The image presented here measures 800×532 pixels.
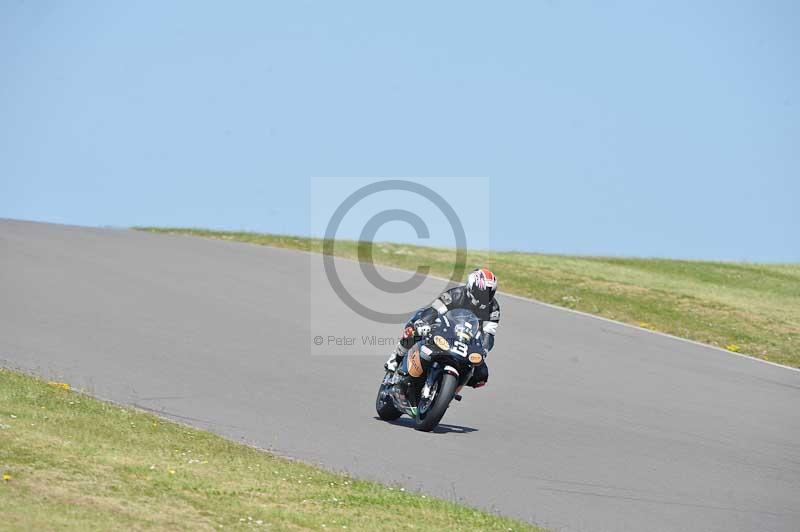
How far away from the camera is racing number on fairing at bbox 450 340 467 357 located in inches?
504

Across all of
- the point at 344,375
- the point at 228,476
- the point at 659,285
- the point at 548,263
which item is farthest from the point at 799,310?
the point at 228,476

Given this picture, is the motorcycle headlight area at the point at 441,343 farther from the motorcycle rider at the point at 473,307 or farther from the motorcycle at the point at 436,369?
the motorcycle rider at the point at 473,307

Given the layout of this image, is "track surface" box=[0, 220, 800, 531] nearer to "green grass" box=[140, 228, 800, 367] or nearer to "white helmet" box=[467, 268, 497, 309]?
"white helmet" box=[467, 268, 497, 309]

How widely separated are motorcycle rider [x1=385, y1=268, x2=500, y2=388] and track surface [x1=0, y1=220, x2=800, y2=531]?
0.98m

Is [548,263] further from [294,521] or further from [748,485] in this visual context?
[294,521]

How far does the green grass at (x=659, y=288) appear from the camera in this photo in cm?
2428

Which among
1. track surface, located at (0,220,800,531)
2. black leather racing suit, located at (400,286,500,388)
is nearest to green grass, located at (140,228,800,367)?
track surface, located at (0,220,800,531)

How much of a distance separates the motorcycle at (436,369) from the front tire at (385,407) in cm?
1

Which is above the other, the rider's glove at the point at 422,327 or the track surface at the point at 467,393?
the rider's glove at the point at 422,327

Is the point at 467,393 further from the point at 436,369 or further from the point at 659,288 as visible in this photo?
the point at 659,288

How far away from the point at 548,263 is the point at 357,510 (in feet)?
83.8

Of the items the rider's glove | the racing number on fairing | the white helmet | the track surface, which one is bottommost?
the track surface

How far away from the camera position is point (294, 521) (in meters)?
8.37

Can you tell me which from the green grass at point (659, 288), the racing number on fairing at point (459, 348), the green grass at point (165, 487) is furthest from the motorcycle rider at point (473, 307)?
the green grass at point (659, 288)
